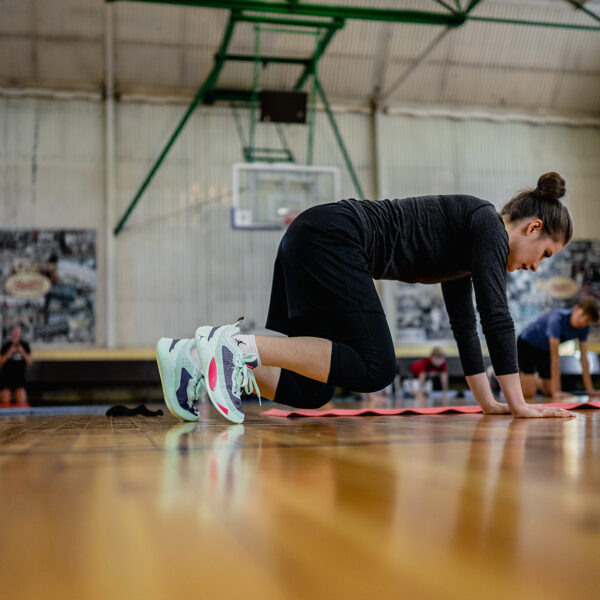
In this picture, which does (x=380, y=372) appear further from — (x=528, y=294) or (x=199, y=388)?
(x=528, y=294)

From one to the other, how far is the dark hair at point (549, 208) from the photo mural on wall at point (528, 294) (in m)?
8.22

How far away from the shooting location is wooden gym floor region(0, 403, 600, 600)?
391 millimetres

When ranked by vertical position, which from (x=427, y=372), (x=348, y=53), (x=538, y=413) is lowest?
(x=427, y=372)

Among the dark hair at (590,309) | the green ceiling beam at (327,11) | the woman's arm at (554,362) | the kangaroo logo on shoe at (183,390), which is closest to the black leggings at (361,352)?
the kangaroo logo on shoe at (183,390)

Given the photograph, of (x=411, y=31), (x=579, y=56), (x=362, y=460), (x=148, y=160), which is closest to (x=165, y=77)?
(x=148, y=160)

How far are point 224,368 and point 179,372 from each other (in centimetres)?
26

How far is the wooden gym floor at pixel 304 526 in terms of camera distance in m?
0.39

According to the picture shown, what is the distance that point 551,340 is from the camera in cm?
573

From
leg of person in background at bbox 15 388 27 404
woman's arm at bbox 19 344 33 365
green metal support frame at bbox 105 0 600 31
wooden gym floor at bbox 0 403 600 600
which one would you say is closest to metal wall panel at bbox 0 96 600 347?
woman's arm at bbox 19 344 33 365

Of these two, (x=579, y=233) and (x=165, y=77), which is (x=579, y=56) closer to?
(x=579, y=233)

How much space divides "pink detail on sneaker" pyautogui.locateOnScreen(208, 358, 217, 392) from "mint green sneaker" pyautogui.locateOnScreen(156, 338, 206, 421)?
0.64 feet

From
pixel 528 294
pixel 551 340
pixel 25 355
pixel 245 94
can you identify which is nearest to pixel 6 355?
pixel 25 355

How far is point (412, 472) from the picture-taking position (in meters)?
0.88

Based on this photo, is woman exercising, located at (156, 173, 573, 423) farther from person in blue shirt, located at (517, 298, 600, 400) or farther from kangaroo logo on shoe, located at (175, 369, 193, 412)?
person in blue shirt, located at (517, 298, 600, 400)
